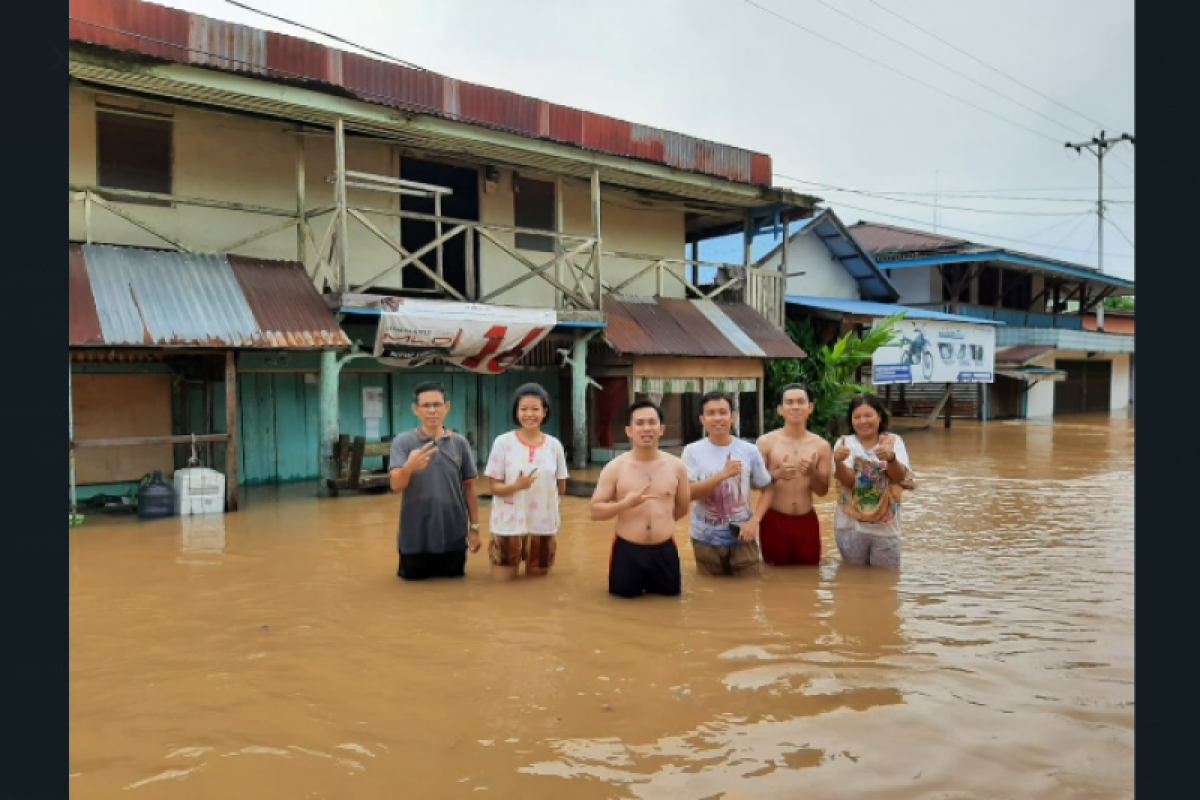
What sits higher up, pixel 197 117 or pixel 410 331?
pixel 197 117

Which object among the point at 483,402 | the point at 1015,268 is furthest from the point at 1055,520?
the point at 1015,268

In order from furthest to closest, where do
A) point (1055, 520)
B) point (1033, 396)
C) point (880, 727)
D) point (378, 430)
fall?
point (1033, 396), point (378, 430), point (1055, 520), point (880, 727)

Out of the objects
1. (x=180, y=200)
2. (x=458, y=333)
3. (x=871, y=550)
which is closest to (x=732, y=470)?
(x=871, y=550)

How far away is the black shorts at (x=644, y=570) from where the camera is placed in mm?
5336

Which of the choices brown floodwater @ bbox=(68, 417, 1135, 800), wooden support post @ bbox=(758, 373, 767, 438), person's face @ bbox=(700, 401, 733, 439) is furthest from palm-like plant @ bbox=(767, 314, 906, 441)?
person's face @ bbox=(700, 401, 733, 439)

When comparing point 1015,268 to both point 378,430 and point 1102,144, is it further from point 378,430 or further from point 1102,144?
point 378,430

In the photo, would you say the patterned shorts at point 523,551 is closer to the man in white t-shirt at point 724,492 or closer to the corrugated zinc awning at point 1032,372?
the man in white t-shirt at point 724,492

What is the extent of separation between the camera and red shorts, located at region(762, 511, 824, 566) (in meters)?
6.08

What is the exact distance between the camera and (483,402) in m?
14.0

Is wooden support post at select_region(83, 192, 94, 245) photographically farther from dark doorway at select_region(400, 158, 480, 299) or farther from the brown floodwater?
dark doorway at select_region(400, 158, 480, 299)

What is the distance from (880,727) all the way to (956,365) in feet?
63.4

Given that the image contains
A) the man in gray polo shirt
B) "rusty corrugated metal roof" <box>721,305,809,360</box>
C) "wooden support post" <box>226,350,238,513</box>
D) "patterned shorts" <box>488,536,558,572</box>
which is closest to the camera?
the man in gray polo shirt

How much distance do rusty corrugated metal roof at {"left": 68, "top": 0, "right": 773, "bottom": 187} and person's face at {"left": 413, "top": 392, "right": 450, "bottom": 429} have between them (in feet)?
18.8

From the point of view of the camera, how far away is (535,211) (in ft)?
45.9
